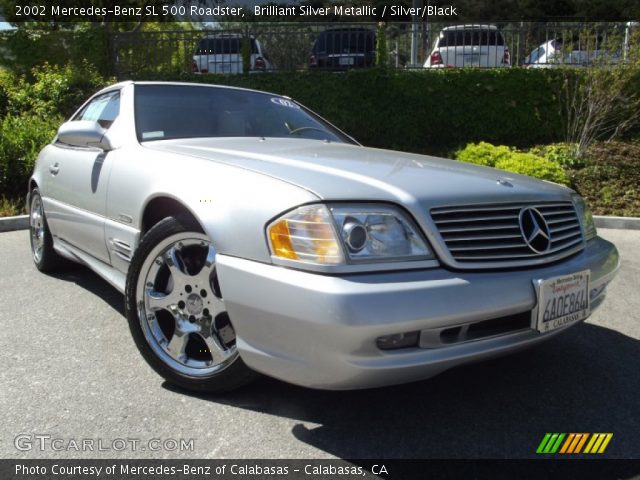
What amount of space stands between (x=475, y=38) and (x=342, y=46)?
8.08 feet

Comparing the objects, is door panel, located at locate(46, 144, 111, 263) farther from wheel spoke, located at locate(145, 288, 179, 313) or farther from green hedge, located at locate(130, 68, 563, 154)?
green hedge, located at locate(130, 68, 563, 154)

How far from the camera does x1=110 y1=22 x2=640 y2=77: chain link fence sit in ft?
35.8

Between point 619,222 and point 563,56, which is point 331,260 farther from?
point 563,56

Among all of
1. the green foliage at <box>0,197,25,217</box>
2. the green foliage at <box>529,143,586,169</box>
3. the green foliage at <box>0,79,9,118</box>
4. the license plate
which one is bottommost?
the green foliage at <box>0,197,25,217</box>

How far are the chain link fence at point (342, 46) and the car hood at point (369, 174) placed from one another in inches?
320

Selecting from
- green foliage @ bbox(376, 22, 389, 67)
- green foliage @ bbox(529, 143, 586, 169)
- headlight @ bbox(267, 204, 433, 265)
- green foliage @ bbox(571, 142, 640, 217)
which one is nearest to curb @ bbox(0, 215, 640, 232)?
green foliage @ bbox(571, 142, 640, 217)

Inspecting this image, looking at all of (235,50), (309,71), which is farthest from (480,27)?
(235,50)

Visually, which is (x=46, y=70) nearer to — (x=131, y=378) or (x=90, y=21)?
(x=90, y=21)

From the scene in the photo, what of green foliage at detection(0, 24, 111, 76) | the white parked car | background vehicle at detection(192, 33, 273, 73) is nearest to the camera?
the white parked car

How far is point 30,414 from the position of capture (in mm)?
2502

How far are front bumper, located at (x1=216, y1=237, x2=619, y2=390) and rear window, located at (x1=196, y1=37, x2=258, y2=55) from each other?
9.65 meters

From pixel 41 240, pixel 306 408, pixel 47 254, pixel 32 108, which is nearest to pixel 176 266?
pixel 306 408

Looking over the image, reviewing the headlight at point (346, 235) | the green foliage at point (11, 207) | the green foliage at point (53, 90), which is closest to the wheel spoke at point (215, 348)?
the headlight at point (346, 235)

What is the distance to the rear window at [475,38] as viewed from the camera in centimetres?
1099
